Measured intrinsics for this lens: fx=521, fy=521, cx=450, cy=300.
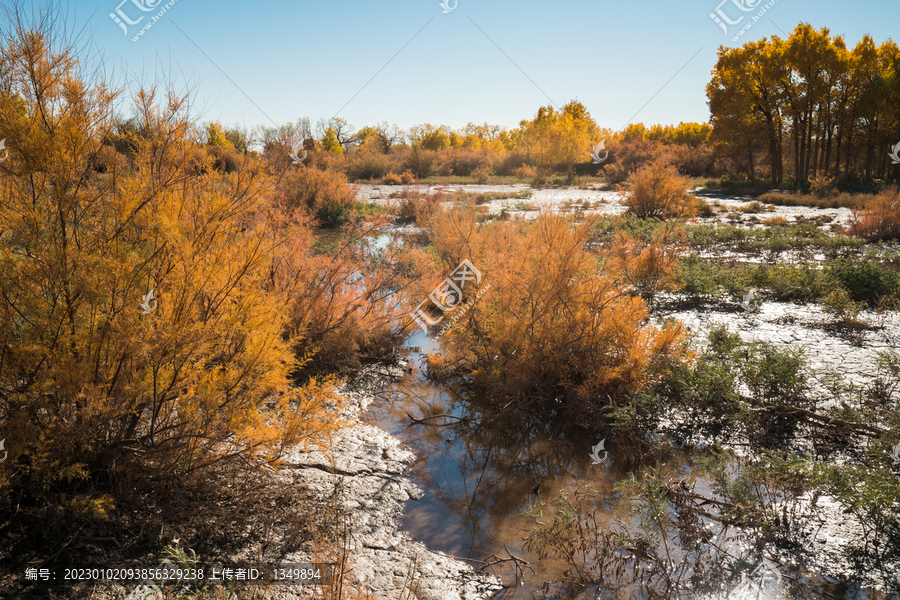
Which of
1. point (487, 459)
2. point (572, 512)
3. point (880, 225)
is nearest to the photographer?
point (572, 512)

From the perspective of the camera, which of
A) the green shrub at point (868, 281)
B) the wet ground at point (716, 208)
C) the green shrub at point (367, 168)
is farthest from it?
the green shrub at point (367, 168)

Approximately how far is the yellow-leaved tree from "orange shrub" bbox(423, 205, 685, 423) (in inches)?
95.2

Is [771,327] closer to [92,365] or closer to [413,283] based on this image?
[413,283]

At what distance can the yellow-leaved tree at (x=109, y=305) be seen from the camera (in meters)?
2.64

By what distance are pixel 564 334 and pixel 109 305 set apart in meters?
3.74

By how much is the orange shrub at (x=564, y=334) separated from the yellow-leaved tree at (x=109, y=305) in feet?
7.94

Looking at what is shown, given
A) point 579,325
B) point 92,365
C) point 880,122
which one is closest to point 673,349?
point 579,325

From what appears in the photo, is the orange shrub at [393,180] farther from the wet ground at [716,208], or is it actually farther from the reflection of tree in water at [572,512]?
the reflection of tree in water at [572,512]

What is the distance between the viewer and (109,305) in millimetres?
2855

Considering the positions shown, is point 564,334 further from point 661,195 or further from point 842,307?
point 661,195

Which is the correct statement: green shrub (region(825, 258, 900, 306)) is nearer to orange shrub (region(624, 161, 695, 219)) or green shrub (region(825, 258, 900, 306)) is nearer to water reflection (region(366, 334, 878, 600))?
water reflection (region(366, 334, 878, 600))

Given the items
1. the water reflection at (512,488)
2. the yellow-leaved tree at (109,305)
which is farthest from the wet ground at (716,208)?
the yellow-leaved tree at (109,305)

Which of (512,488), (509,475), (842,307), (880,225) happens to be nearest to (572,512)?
(512,488)

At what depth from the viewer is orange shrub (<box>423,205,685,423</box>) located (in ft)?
16.2
